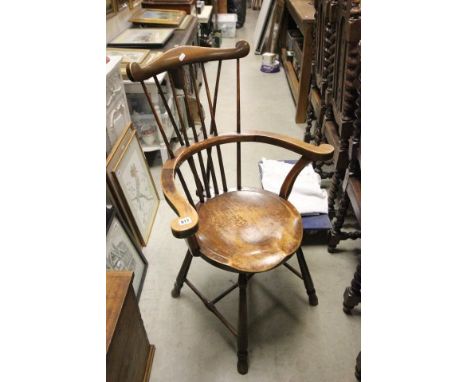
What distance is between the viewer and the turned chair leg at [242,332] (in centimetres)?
107

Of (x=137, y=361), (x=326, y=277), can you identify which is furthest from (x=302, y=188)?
(x=137, y=361)

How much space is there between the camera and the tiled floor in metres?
1.20

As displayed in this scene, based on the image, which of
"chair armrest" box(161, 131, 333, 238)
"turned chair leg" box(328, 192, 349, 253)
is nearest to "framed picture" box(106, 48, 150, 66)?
"chair armrest" box(161, 131, 333, 238)

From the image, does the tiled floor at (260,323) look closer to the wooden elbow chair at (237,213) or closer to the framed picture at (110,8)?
the wooden elbow chair at (237,213)

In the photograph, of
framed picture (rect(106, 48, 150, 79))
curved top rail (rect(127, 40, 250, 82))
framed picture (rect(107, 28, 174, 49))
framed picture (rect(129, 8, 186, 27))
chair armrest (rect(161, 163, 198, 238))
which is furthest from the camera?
framed picture (rect(129, 8, 186, 27))

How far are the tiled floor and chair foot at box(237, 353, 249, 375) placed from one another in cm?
2

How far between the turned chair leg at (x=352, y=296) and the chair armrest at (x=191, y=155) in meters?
0.44

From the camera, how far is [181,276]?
1374mm

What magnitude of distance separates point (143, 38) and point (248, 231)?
192cm

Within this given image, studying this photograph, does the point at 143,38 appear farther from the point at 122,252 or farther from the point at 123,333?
the point at 123,333

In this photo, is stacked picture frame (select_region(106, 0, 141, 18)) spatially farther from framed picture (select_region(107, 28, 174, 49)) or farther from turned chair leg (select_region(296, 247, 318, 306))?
turned chair leg (select_region(296, 247, 318, 306))

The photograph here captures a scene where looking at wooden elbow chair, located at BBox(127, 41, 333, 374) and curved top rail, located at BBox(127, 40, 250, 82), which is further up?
curved top rail, located at BBox(127, 40, 250, 82)

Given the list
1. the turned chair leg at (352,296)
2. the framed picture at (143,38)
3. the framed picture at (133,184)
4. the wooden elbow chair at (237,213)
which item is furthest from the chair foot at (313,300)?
the framed picture at (143,38)

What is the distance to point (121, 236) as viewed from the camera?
1.41 meters
